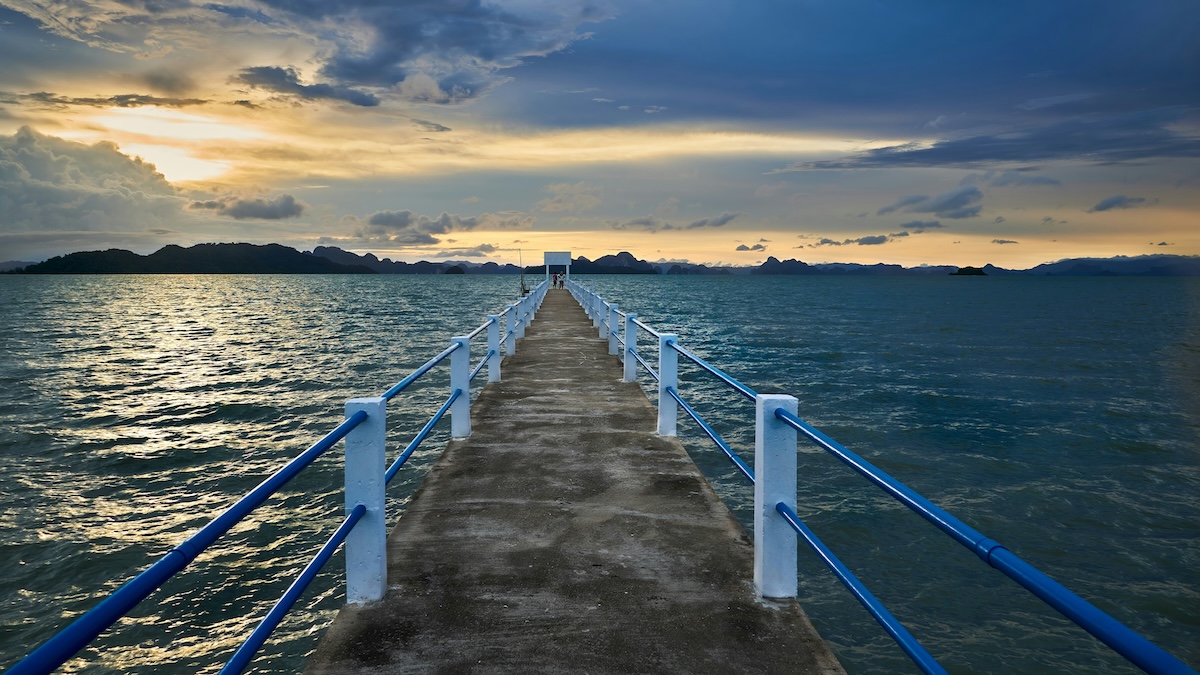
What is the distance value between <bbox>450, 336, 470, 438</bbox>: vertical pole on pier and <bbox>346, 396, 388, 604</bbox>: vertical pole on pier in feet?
11.3

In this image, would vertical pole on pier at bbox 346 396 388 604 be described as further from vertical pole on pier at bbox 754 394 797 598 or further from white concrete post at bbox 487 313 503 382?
white concrete post at bbox 487 313 503 382

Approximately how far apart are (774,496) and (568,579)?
140cm

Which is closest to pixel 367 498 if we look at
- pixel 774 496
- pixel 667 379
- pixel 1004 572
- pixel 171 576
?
pixel 171 576

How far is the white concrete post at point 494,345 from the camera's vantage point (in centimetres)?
1099

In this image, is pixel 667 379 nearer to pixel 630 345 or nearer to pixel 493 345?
pixel 630 345

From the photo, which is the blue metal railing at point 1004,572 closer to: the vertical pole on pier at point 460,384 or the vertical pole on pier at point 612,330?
the vertical pole on pier at point 460,384

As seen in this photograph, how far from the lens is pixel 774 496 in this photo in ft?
14.0

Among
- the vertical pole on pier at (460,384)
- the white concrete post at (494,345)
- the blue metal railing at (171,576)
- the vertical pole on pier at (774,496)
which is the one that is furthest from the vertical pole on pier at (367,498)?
the white concrete post at (494,345)

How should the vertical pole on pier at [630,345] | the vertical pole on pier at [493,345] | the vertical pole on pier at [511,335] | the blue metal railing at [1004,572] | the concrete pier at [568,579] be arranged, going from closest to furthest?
the blue metal railing at [1004,572] → the concrete pier at [568,579] → the vertical pole on pier at [493,345] → the vertical pole on pier at [630,345] → the vertical pole on pier at [511,335]

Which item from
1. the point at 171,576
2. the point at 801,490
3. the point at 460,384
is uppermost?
the point at 171,576

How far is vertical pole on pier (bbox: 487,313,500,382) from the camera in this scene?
36.0 feet

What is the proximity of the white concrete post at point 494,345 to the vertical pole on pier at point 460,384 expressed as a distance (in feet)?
8.79

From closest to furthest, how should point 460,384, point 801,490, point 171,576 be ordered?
point 171,576 → point 460,384 → point 801,490

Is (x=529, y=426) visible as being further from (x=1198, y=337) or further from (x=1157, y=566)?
(x=1198, y=337)
